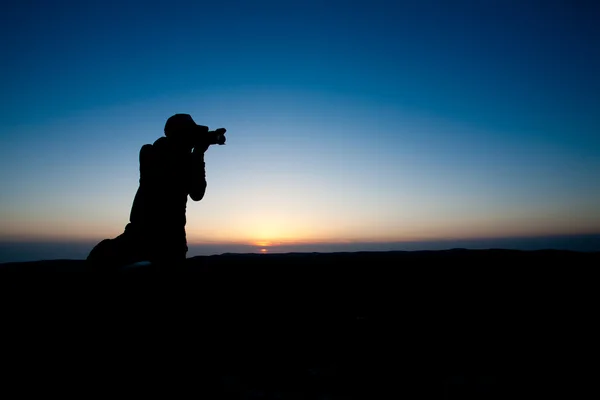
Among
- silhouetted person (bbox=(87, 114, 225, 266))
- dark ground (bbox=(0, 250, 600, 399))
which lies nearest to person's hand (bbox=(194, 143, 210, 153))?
silhouetted person (bbox=(87, 114, 225, 266))

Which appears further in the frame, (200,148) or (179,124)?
(200,148)

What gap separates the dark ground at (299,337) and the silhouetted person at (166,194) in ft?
1.46

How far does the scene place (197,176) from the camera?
3.67 meters

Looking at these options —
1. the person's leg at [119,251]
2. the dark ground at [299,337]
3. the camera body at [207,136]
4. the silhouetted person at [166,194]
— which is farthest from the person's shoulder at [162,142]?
the dark ground at [299,337]

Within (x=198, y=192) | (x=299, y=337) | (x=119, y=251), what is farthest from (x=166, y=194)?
(x=299, y=337)

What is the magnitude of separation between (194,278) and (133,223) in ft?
2.95

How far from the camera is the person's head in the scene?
362 cm

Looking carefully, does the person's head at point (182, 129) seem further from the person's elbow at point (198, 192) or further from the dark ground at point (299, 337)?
the dark ground at point (299, 337)

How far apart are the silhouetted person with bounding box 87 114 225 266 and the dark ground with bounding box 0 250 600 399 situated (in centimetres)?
44

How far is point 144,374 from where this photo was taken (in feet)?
6.63

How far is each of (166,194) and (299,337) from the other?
2045mm

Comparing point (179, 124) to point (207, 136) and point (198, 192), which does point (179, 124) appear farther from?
point (198, 192)

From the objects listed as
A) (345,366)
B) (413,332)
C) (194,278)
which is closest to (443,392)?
(345,366)

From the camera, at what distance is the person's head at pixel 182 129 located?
362cm
